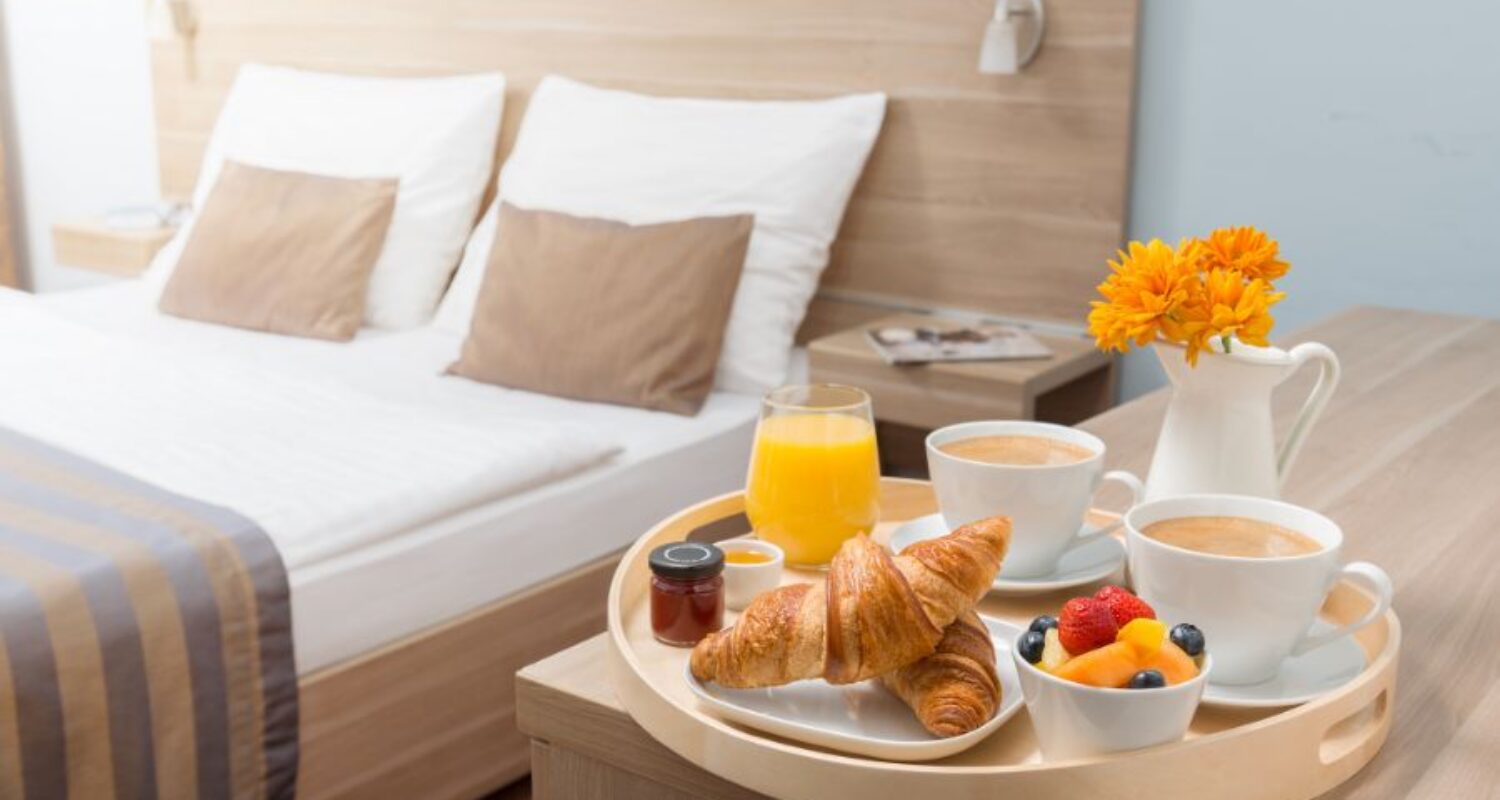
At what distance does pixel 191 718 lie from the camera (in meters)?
1.88

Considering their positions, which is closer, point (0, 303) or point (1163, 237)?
point (1163, 237)

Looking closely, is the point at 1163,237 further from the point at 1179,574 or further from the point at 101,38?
the point at 101,38

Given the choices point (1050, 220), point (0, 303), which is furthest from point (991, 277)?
point (0, 303)

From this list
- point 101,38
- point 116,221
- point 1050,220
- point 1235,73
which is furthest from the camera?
point 101,38

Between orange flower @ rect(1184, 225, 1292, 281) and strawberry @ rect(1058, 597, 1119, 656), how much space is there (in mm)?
353

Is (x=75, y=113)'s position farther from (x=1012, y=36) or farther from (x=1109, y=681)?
(x=1109, y=681)

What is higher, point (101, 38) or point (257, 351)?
point (101, 38)

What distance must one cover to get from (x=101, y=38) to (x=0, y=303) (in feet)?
5.37

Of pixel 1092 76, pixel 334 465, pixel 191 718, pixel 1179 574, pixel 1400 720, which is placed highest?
pixel 1092 76

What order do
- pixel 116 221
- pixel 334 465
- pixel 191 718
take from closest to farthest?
1. pixel 191 718
2. pixel 334 465
3. pixel 116 221

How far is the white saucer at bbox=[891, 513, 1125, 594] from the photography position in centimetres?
115

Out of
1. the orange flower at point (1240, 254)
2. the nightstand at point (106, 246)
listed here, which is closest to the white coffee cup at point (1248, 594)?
the orange flower at point (1240, 254)

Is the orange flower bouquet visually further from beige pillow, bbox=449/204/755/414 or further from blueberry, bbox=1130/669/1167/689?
beige pillow, bbox=449/204/755/414

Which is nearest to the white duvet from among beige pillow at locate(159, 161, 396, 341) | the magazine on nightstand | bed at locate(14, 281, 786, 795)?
bed at locate(14, 281, 786, 795)
